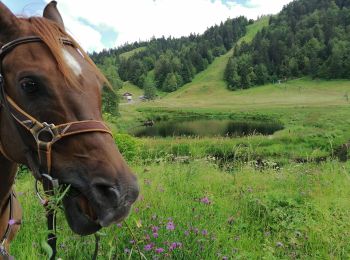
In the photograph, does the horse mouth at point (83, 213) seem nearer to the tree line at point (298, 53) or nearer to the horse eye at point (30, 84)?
the horse eye at point (30, 84)

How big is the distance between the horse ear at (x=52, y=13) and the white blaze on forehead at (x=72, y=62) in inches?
27.6

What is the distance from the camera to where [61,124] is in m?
2.12

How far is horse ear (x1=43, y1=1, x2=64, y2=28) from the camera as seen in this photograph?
9.42 ft

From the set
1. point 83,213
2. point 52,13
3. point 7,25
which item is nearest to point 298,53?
point 52,13

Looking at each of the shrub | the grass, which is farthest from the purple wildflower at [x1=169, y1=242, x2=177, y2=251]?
the shrub

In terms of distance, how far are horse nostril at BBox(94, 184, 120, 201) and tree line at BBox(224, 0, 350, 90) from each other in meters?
145

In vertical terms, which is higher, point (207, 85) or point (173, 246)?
point (173, 246)

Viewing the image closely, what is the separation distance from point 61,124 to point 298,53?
159179 mm

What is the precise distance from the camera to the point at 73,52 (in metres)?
2.39

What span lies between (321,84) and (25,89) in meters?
140

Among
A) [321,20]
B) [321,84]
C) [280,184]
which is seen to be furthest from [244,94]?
[280,184]

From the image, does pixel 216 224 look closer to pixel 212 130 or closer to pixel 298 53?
pixel 212 130

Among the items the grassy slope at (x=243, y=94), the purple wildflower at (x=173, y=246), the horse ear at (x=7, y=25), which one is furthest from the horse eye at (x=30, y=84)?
the grassy slope at (x=243, y=94)

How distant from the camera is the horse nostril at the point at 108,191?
6.33ft
